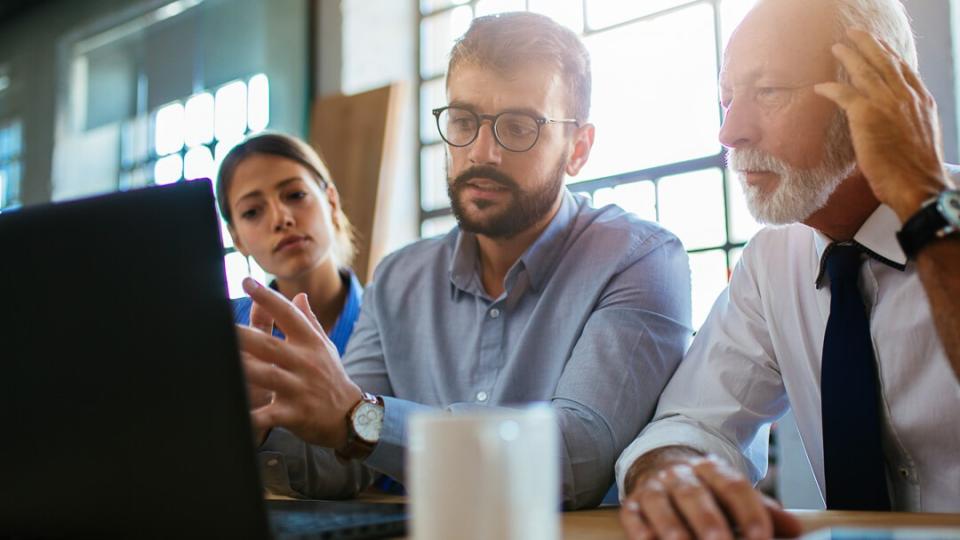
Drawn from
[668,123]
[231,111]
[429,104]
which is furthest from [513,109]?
[231,111]

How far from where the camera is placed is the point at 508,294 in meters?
1.67

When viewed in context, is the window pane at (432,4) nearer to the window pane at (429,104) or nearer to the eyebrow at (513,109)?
the window pane at (429,104)

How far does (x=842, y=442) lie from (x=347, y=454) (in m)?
0.71

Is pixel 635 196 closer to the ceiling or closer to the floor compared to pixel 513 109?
closer to the ceiling

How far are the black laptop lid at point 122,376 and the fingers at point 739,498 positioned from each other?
42 centimetres

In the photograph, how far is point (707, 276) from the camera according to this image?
350 centimetres

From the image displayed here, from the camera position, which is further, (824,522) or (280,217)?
(280,217)

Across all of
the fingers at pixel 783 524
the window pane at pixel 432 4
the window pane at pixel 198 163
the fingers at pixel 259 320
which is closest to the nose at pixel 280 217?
the fingers at pixel 259 320

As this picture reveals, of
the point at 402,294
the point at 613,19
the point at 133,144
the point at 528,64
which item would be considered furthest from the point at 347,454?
the point at 133,144

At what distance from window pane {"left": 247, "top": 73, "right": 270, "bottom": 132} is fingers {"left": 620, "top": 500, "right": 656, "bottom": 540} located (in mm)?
4501

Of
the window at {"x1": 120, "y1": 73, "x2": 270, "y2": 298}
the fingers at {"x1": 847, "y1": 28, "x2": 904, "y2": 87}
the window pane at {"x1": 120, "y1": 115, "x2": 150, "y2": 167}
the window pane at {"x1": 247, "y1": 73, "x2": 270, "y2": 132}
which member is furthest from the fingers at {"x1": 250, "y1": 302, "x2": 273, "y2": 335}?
the window pane at {"x1": 120, "y1": 115, "x2": 150, "y2": 167}

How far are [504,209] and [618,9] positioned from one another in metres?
2.49

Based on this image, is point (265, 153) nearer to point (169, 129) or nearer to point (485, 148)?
point (485, 148)

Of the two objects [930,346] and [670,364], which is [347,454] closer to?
[670,364]
